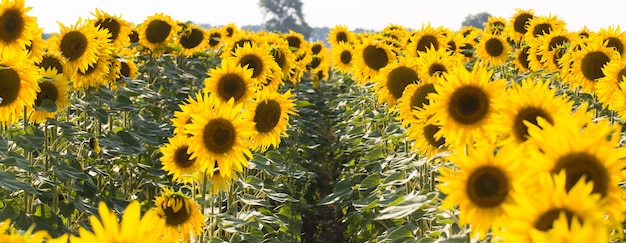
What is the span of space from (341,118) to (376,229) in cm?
647

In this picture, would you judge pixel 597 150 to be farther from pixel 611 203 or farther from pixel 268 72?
pixel 268 72

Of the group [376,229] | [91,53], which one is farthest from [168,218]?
[376,229]

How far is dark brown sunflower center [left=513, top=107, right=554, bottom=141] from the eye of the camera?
102 inches

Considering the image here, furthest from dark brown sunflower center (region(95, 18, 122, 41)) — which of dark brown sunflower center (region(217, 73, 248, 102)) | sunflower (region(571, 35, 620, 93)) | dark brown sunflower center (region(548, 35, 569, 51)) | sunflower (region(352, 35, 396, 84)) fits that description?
dark brown sunflower center (region(548, 35, 569, 51))

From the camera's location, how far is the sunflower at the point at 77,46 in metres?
5.68

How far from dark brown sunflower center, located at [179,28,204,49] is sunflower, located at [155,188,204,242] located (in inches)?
230

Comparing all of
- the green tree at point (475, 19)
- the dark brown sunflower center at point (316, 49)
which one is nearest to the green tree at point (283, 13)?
the green tree at point (475, 19)

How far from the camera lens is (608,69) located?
521 centimetres

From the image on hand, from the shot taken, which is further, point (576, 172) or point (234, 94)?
point (234, 94)

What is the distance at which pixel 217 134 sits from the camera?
12.3ft

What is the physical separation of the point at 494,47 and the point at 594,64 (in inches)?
127

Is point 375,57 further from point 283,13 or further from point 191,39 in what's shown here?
point 283,13

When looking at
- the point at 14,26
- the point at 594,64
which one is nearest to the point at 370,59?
the point at 594,64

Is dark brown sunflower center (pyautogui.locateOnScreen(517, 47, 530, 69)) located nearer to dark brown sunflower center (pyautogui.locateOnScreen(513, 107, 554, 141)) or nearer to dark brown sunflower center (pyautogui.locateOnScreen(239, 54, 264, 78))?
dark brown sunflower center (pyautogui.locateOnScreen(239, 54, 264, 78))
